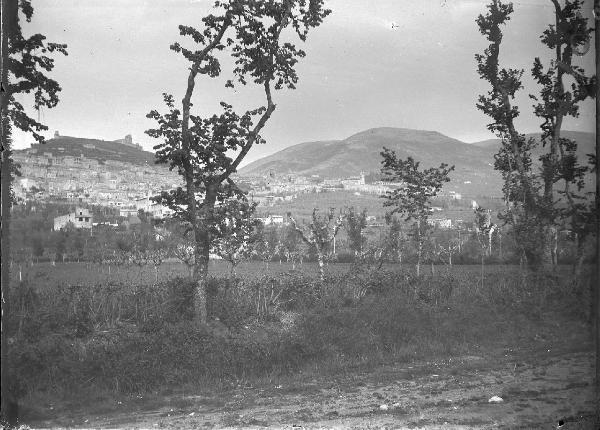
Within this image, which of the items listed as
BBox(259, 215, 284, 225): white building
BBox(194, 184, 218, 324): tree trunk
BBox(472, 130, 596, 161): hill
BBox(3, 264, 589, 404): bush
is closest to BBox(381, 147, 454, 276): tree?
BBox(472, 130, 596, 161): hill

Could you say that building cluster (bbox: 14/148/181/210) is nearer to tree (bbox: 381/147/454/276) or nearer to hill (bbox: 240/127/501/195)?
hill (bbox: 240/127/501/195)

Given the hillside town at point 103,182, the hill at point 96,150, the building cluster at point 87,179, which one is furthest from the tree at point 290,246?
the hill at point 96,150

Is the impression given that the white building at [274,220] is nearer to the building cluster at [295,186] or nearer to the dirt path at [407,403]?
the building cluster at [295,186]

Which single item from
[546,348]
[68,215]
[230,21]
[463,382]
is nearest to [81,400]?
[463,382]

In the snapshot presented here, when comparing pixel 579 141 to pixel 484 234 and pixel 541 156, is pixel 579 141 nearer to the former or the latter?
pixel 541 156

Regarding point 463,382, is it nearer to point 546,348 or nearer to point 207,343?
point 546,348
